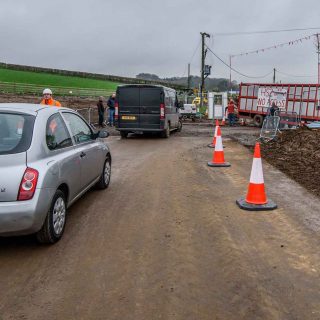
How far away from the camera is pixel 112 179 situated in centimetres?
858

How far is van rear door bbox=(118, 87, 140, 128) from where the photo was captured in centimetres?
1673

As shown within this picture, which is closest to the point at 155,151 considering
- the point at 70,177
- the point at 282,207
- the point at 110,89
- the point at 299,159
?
the point at 299,159

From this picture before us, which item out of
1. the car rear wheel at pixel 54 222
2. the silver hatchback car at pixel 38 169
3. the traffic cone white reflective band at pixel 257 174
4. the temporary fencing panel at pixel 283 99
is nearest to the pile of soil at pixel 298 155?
the traffic cone white reflective band at pixel 257 174

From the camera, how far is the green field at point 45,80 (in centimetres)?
4726

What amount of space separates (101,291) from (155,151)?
9.89 meters

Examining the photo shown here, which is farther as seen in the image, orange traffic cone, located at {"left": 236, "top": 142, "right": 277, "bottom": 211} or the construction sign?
the construction sign

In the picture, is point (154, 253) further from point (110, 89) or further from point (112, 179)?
point (110, 89)

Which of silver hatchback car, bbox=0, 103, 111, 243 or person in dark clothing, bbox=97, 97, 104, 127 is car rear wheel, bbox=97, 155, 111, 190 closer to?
silver hatchback car, bbox=0, 103, 111, 243

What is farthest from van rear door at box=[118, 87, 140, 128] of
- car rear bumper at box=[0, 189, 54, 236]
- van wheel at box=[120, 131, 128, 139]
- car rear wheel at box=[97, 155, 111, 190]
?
car rear bumper at box=[0, 189, 54, 236]

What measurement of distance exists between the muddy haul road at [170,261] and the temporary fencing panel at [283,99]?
15.6 meters

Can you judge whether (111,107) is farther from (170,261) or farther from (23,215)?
(170,261)

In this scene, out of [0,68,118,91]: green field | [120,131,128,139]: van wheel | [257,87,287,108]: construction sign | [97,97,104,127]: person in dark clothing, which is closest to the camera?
[120,131,128,139]: van wheel

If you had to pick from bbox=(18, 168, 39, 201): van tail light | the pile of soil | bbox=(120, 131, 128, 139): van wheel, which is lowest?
bbox=(120, 131, 128, 139): van wheel

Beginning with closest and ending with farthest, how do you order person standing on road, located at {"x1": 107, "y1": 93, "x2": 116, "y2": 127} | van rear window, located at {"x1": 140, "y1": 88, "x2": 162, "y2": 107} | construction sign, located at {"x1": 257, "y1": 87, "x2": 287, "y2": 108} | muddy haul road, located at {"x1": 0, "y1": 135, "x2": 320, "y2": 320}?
1. muddy haul road, located at {"x1": 0, "y1": 135, "x2": 320, "y2": 320}
2. van rear window, located at {"x1": 140, "y1": 88, "x2": 162, "y2": 107}
3. person standing on road, located at {"x1": 107, "y1": 93, "x2": 116, "y2": 127}
4. construction sign, located at {"x1": 257, "y1": 87, "x2": 287, "y2": 108}
